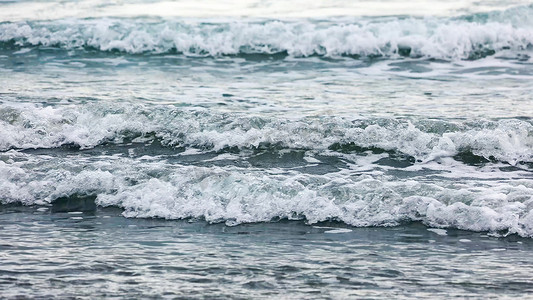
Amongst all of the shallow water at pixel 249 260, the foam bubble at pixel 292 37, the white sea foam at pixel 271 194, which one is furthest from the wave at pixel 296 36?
the shallow water at pixel 249 260

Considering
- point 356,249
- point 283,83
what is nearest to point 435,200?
point 356,249

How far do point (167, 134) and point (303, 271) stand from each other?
386 cm

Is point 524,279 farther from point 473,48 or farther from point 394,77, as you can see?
point 473,48

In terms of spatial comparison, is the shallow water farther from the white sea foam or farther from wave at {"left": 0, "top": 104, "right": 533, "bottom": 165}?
wave at {"left": 0, "top": 104, "right": 533, "bottom": 165}

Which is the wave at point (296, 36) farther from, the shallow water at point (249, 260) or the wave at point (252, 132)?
the shallow water at point (249, 260)

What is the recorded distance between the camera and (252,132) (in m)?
8.45

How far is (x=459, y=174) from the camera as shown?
7297 mm

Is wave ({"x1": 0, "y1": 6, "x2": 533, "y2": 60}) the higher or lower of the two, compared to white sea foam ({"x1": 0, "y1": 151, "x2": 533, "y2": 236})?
higher

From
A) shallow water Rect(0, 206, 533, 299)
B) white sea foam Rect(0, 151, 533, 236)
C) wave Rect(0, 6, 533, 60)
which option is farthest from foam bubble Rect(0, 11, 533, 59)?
shallow water Rect(0, 206, 533, 299)

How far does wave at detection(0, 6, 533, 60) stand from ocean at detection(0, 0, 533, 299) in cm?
4

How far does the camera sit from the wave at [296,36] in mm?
13945

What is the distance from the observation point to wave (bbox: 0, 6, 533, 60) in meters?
13.9

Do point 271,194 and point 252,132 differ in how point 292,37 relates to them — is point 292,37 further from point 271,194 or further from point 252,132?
point 271,194

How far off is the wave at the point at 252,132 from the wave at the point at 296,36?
16.8ft
